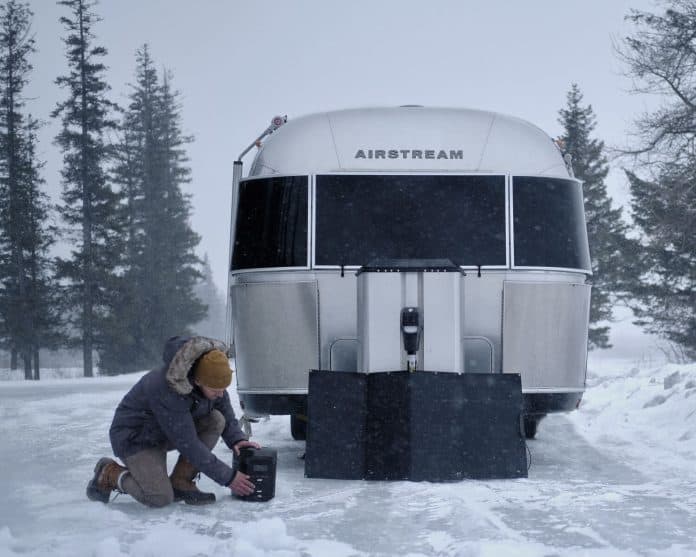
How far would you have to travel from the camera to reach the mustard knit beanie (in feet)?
18.2

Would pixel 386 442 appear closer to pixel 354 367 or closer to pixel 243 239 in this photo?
pixel 354 367

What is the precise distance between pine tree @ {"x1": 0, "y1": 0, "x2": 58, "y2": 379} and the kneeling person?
31.4m

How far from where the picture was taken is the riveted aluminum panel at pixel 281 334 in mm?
7262

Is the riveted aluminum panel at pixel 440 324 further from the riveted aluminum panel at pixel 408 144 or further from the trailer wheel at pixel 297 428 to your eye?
the trailer wheel at pixel 297 428

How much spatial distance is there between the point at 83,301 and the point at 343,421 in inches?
1236

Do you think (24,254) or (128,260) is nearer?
(24,254)

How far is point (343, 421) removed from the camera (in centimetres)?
695

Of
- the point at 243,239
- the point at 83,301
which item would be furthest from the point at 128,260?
the point at 243,239

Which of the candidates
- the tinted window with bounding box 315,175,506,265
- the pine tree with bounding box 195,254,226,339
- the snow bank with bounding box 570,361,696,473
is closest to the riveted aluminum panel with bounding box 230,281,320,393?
the tinted window with bounding box 315,175,506,265

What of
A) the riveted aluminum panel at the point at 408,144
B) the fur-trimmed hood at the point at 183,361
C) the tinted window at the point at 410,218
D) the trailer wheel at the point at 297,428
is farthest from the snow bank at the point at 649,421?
the fur-trimmed hood at the point at 183,361

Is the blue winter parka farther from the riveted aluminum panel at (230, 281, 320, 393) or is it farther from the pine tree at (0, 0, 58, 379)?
the pine tree at (0, 0, 58, 379)

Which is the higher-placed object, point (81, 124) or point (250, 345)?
point (81, 124)

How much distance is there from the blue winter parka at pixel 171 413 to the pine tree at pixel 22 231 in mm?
31478

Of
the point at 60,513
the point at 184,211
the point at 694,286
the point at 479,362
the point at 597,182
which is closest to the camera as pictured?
the point at 60,513
